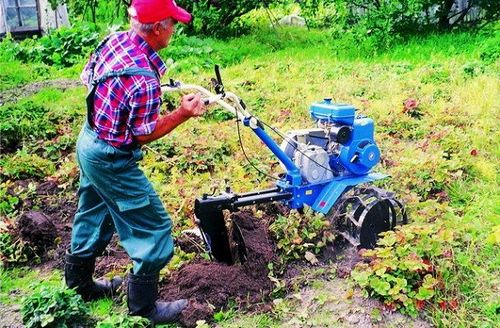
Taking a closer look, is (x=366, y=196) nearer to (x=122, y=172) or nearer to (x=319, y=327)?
(x=319, y=327)

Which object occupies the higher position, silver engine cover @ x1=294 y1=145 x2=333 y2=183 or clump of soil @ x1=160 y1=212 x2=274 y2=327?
silver engine cover @ x1=294 y1=145 x2=333 y2=183

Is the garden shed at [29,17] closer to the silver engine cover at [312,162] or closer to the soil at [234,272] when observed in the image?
the soil at [234,272]

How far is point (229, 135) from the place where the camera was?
6.32 meters

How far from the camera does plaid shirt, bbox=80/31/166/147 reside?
3.15m

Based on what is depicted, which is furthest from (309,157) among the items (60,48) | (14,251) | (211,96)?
(60,48)

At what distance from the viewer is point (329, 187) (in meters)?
4.41

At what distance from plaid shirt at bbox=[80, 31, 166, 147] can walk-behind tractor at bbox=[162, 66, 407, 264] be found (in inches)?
37.9

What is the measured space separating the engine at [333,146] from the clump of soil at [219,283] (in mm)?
631

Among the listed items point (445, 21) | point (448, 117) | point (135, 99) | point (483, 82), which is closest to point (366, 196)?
point (135, 99)

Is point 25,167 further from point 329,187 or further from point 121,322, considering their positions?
point 329,187

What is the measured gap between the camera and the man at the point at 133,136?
125 inches

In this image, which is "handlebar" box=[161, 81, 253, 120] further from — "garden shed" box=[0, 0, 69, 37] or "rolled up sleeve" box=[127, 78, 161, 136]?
"garden shed" box=[0, 0, 69, 37]

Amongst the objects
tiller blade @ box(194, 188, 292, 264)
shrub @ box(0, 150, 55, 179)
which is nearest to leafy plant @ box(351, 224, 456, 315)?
tiller blade @ box(194, 188, 292, 264)

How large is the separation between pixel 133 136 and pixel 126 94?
0.24 metres
